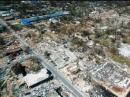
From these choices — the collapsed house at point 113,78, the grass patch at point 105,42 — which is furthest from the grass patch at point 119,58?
the grass patch at point 105,42

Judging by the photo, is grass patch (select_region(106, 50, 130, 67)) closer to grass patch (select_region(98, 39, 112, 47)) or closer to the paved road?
grass patch (select_region(98, 39, 112, 47))

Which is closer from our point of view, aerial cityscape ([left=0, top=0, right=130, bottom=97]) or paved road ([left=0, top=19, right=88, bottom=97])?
paved road ([left=0, top=19, right=88, bottom=97])

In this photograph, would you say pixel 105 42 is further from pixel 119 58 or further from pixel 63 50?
pixel 63 50

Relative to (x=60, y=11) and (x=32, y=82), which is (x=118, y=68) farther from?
(x=60, y=11)

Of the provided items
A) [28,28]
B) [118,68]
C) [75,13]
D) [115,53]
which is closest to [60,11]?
[75,13]

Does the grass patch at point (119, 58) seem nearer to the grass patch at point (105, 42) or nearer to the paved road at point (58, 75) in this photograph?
the grass patch at point (105, 42)

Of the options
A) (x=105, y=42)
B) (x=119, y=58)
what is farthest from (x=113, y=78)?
(x=105, y=42)

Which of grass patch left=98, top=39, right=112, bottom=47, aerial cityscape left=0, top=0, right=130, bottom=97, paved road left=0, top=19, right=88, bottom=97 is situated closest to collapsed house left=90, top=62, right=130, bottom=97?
aerial cityscape left=0, top=0, right=130, bottom=97

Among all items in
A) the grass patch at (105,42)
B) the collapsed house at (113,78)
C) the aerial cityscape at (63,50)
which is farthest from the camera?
the grass patch at (105,42)
